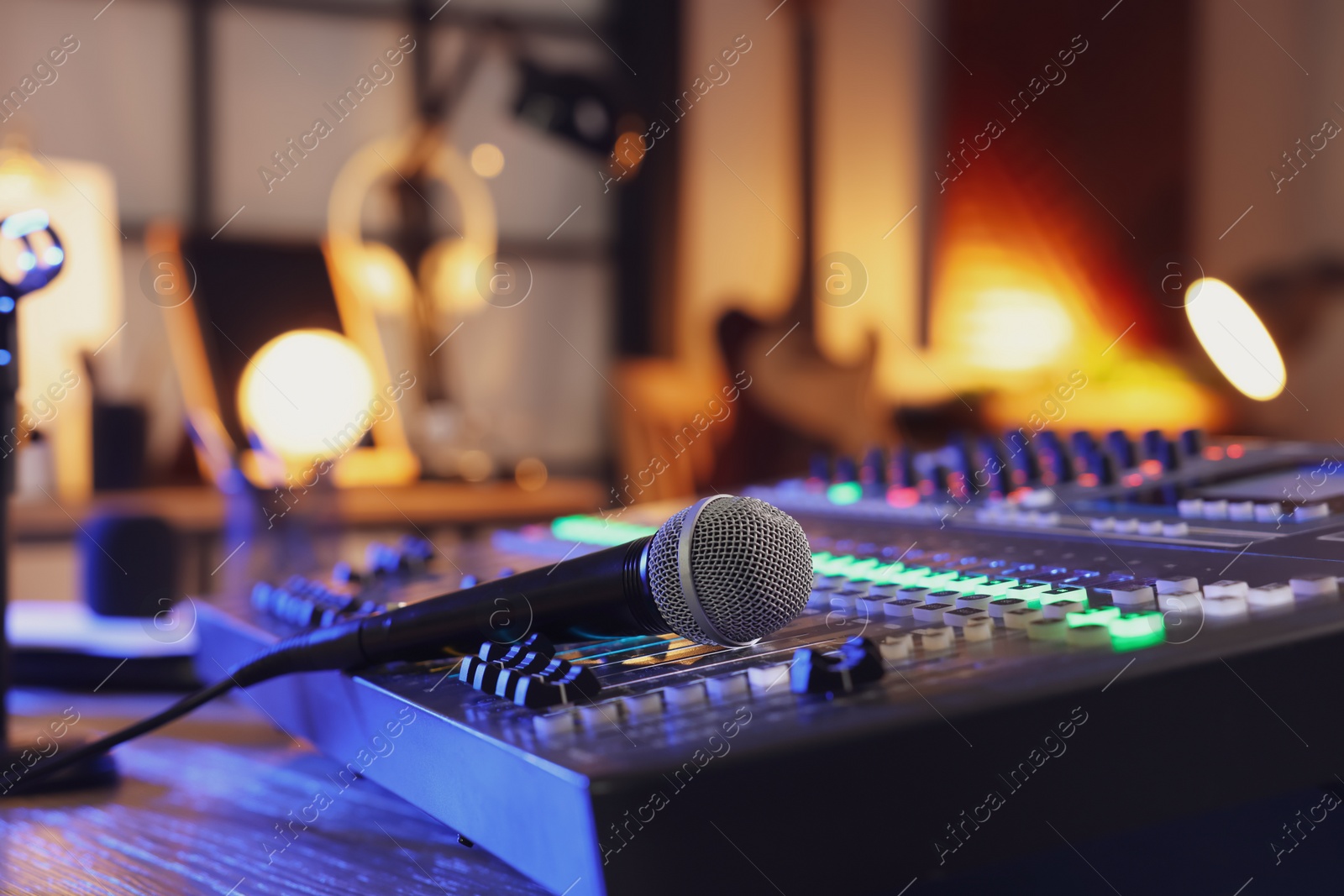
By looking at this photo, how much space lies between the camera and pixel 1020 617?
1.66 ft

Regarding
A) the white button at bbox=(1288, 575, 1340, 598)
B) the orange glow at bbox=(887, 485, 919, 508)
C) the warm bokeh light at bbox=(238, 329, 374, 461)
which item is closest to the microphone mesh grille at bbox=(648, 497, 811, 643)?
the white button at bbox=(1288, 575, 1340, 598)

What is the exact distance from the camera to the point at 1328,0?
3.03 meters

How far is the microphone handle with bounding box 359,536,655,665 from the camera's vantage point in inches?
19.8

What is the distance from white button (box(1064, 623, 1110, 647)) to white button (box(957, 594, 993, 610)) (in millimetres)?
55

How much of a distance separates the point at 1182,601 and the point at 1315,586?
2.3 inches

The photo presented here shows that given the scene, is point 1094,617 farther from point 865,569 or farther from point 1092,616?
point 865,569

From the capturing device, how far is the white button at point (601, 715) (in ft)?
1.35

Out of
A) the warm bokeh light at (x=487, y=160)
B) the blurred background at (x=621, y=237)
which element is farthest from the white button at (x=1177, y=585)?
the warm bokeh light at (x=487, y=160)

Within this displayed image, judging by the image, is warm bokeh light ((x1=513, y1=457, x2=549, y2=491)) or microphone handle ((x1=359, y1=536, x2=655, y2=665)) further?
warm bokeh light ((x1=513, y1=457, x2=549, y2=491))

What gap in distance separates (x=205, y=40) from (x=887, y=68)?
2548 mm

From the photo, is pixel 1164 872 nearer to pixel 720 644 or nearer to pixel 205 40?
pixel 720 644

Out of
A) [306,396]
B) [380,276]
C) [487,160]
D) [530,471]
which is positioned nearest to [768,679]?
[306,396]

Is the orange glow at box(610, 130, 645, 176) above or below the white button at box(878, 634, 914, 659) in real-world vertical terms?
above

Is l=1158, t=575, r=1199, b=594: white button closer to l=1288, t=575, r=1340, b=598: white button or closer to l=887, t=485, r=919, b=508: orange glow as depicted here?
l=1288, t=575, r=1340, b=598: white button
